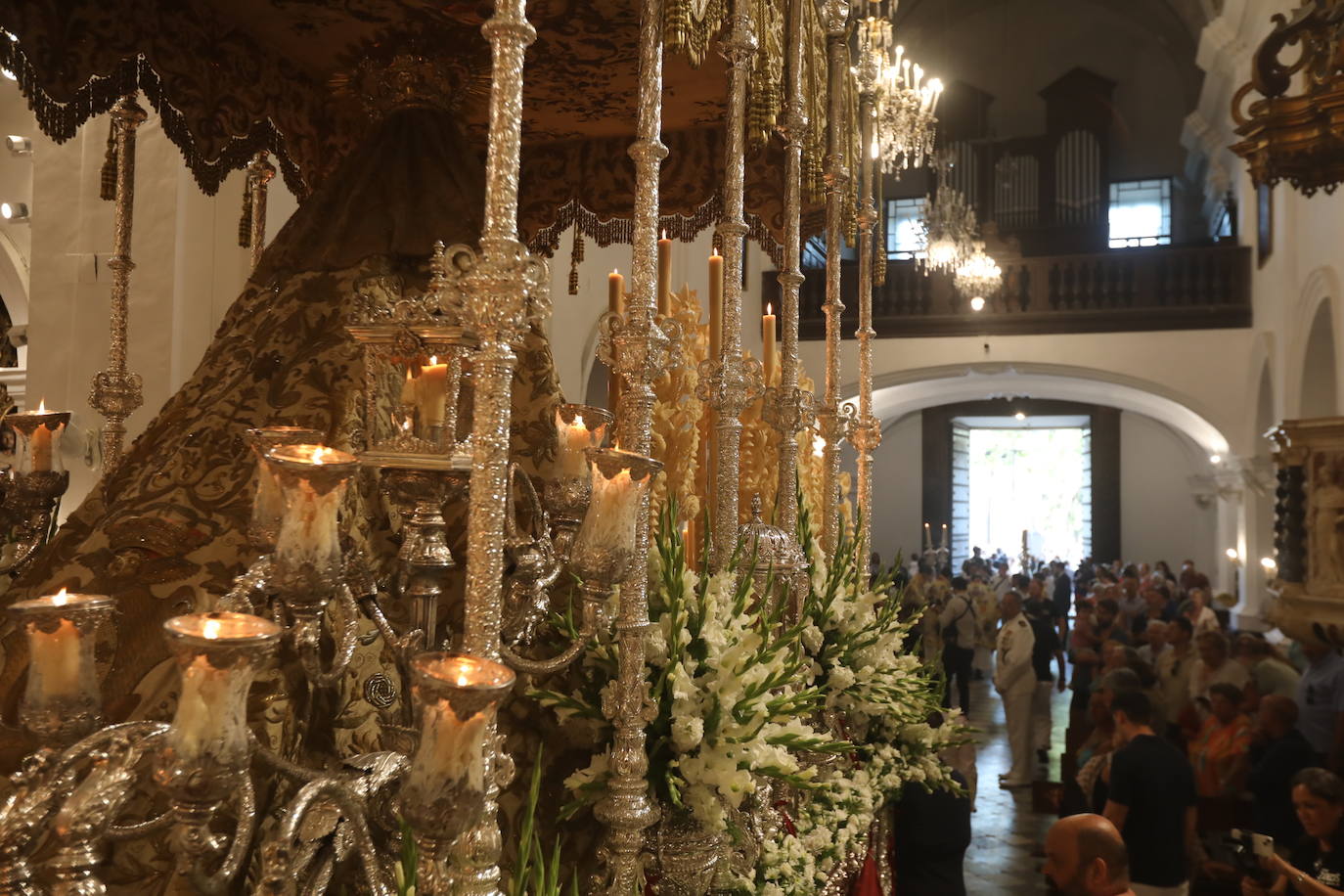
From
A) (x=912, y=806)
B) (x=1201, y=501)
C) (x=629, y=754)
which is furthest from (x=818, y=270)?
(x=629, y=754)

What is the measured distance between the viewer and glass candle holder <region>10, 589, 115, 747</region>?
4.95 feet

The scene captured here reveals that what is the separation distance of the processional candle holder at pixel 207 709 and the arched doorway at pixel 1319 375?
10.7 m

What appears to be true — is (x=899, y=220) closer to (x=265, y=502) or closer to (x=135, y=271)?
(x=135, y=271)

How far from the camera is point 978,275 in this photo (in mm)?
13930

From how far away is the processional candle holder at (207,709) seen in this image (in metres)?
1.36

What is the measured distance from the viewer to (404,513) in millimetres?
2107

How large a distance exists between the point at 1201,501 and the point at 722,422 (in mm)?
20327

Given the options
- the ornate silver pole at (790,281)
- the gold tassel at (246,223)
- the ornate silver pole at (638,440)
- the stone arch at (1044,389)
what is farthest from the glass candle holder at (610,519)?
the stone arch at (1044,389)

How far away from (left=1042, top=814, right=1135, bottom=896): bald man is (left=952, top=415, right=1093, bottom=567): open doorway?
21.4 metres

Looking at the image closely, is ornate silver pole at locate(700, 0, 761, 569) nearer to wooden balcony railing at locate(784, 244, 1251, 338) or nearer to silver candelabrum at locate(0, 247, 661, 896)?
silver candelabrum at locate(0, 247, 661, 896)

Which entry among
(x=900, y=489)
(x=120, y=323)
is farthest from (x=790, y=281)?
(x=900, y=489)

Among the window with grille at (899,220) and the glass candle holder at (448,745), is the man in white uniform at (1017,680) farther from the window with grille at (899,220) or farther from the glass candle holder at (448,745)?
the window with grille at (899,220)

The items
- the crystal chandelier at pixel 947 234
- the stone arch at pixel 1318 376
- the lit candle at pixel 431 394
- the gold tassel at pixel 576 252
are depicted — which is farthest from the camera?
the crystal chandelier at pixel 947 234

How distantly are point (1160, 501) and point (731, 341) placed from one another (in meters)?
21.0
